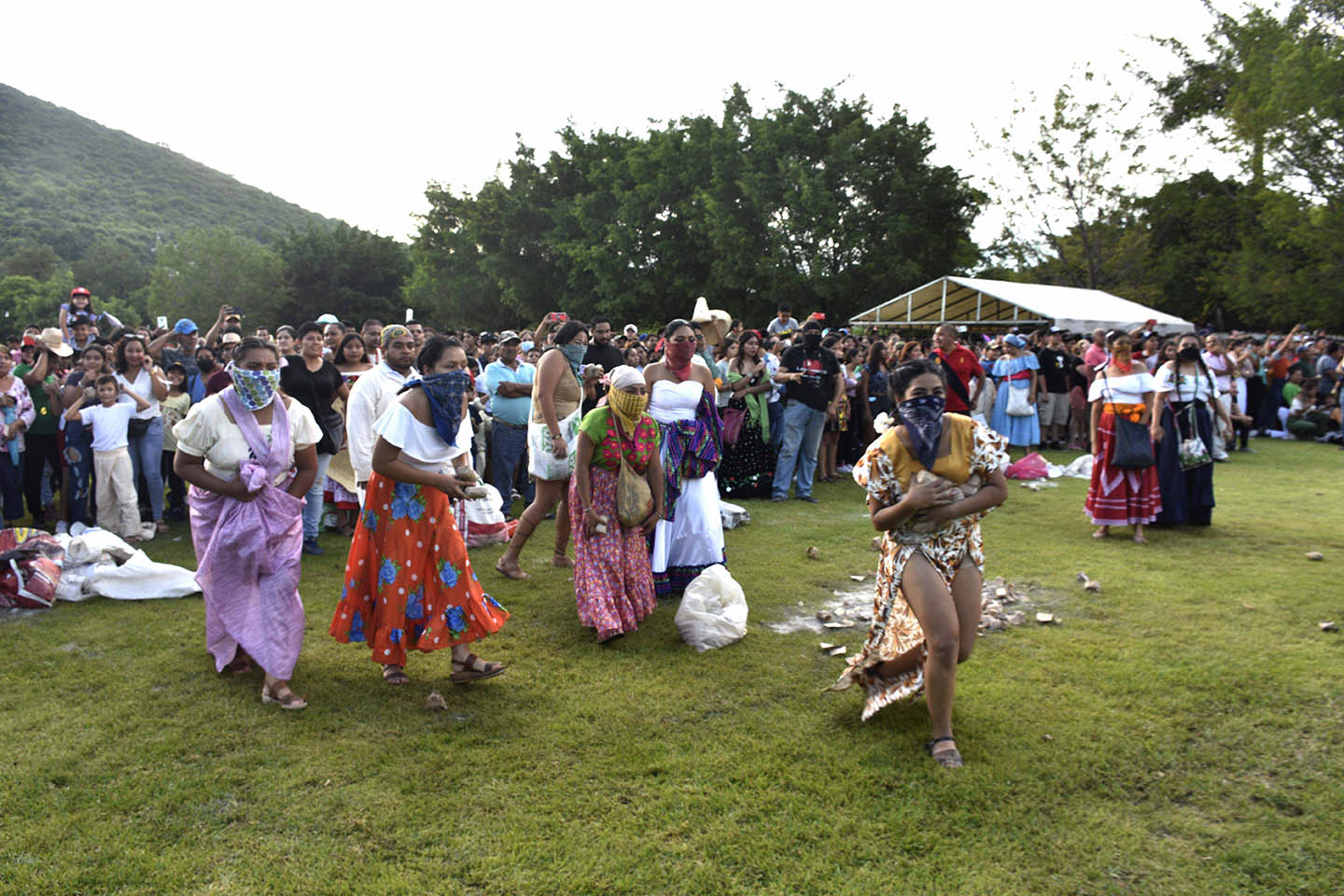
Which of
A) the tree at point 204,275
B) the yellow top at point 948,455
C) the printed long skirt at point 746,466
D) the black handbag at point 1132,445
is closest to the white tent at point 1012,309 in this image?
the printed long skirt at point 746,466

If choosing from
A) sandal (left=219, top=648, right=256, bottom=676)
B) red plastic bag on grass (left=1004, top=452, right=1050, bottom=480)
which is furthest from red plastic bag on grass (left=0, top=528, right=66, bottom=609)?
Result: red plastic bag on grass (left=1004, top=452, right=1050, bottom=480)

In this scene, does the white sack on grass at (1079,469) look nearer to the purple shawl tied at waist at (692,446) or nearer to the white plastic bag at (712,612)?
the purple shawl tied at waist at (692,446)

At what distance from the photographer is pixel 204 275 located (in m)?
65.2

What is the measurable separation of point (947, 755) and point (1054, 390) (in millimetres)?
12387

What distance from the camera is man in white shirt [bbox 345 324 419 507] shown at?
5.89m

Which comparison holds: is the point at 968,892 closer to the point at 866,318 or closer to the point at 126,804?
the point at 126,804

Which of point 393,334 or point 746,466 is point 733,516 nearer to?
point 746,466

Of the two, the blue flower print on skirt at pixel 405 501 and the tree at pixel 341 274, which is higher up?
the tree at pixel 341 274

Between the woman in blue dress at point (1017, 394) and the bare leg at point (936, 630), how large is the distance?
11.1 m

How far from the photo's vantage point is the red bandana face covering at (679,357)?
655 centimetres

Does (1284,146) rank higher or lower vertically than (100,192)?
lower

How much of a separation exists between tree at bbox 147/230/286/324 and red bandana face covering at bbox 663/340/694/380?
61639mm

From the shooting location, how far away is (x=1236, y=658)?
5.09 meters

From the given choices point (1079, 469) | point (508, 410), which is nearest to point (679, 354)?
point (508, 410)
